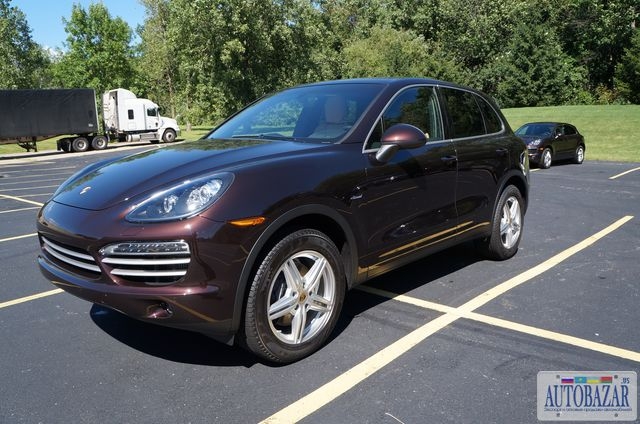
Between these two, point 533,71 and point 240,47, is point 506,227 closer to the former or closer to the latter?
point 240,47

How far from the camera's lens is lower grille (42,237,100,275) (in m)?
2.96

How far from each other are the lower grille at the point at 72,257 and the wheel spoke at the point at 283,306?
100cm

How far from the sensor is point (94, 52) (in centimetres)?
4847

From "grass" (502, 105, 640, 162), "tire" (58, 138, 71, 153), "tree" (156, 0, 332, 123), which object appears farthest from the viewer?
"tree" (156, 0, 332, 123)

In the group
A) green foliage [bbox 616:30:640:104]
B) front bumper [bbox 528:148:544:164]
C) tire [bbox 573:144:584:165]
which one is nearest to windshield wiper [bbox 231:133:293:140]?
front bumper [bbox 528:148:544:164]

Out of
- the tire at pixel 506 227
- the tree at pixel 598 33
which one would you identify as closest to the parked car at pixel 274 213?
the tire at pixel 506 227

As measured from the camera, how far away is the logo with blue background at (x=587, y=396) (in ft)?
9.12

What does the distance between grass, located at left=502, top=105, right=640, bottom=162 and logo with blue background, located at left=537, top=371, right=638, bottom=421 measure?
19319mm

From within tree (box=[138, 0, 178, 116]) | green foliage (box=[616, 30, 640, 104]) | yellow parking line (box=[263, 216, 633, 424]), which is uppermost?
tree (box=[138, 0, 178, 116])

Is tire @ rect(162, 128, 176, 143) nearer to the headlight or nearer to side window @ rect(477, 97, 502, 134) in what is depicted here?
side window @ rect(477, 97, 502, 134)

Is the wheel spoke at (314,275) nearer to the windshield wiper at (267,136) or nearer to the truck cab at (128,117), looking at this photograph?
the windshield wiper at (267,136)

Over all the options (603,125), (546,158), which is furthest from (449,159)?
(603,125)

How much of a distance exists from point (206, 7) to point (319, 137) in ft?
105

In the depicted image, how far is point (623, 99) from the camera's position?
4406 centimetres
